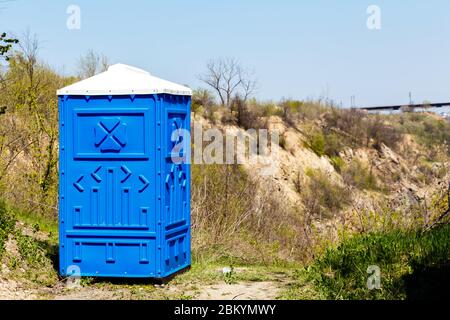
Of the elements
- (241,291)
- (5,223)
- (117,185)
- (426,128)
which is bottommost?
(241,291)

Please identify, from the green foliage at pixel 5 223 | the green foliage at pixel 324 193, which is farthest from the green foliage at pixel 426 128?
the green foliage at pixel 5 223

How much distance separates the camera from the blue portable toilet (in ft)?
30.2

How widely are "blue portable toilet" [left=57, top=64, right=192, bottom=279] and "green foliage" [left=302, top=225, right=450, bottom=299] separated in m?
1.85

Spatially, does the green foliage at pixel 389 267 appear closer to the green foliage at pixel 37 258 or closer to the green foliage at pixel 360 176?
the green foliage at pixel 37 258

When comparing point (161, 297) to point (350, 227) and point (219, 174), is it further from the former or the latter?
point (219, 174)

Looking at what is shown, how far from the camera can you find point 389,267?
8.87 metres

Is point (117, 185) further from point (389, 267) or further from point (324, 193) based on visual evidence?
point (324, 193)

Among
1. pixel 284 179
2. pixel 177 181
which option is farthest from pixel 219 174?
pixel 284 179

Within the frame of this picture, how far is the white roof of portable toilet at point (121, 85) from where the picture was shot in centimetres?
923

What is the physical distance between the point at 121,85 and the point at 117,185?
3.66 feet

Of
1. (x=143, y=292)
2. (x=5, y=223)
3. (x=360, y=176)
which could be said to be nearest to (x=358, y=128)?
(x=360, y=176)

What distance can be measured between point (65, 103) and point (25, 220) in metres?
3.15

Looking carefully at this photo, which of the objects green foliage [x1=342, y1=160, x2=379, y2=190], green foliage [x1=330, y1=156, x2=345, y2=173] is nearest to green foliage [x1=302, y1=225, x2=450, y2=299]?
green foliage [x1=342, y1=160, x2=379, y2=190]

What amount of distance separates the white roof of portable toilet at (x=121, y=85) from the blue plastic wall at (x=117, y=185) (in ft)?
0.23
